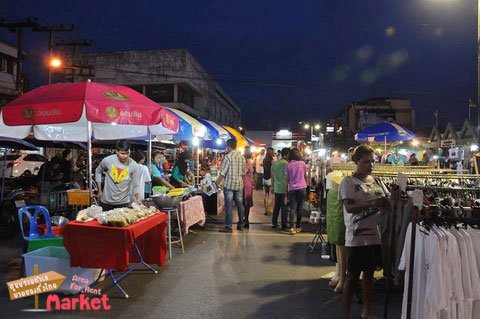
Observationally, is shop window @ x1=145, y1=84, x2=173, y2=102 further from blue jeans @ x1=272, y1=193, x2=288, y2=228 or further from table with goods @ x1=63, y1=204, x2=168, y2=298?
table with goods @ x1=63, y1=204, x2=168, y2=298

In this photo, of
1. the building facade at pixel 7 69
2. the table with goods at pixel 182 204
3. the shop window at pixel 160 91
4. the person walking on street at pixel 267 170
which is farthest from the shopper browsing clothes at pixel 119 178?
the shop window at pixel 160 91

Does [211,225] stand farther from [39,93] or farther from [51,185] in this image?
[39,93]

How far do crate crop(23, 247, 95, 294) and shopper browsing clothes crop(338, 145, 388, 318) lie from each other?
3.38 meters

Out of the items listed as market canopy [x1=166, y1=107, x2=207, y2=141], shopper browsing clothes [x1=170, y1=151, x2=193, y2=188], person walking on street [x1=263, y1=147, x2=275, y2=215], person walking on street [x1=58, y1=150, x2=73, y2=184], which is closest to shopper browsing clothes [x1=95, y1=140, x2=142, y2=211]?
market canopy [x1=166, y1=107, x2=207, y2=141]

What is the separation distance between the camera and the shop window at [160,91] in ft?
117

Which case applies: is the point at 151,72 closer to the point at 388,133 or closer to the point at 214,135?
the point at 214,135

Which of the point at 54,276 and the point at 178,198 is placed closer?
the point at 54,276

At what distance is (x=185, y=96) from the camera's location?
1511 inches

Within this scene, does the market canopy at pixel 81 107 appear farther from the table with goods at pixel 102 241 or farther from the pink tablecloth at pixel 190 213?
the pink tablecloth at pixel 190 213

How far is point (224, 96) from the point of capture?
60812 millimetres

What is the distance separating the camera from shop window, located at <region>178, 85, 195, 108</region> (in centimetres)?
3650

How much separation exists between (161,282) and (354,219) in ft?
10.0

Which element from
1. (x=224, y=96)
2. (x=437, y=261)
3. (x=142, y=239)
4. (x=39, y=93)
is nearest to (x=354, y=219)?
(x=437, y=261)

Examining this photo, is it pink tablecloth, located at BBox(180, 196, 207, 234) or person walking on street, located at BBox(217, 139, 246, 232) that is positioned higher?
person walking on street, located at BBox(217, 139, 246, 232)
